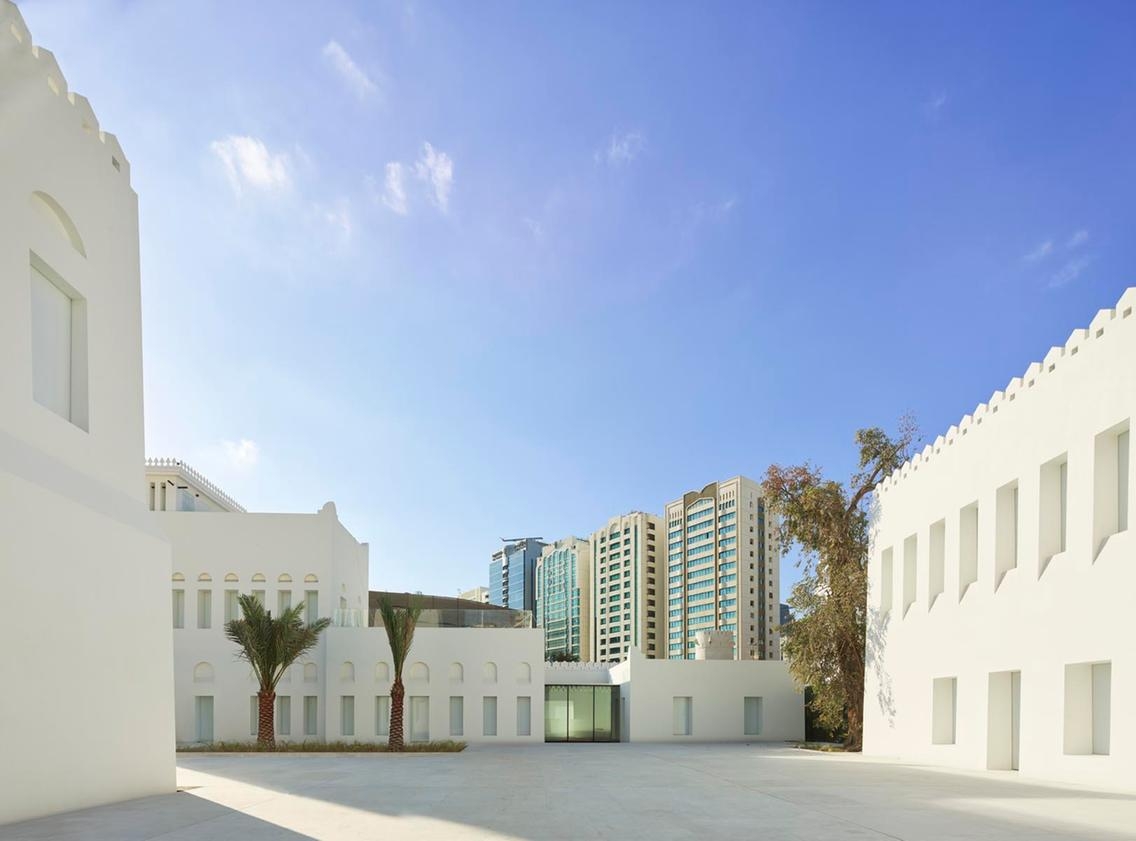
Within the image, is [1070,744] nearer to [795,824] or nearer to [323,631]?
[795,824]

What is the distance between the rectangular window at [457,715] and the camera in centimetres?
3094

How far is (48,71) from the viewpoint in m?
12.4

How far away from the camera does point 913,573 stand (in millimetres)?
24141

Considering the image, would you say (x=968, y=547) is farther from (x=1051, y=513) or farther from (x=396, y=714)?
→ (x=396, y=714)

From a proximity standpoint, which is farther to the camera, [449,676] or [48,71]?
[449,676]

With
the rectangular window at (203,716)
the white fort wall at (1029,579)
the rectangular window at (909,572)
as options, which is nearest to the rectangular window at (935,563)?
the white fort wall at (1029,579)

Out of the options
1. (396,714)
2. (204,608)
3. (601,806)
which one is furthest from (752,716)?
(601,806)

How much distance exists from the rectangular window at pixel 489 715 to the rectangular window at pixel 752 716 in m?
8.68

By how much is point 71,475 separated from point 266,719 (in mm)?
16581

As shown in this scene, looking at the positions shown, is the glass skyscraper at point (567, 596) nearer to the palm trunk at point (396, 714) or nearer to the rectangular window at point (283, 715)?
the rectangular window at point (283, 715)

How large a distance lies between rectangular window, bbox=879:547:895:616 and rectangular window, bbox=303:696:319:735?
16.8m

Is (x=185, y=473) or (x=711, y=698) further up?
(x=185, y=473)

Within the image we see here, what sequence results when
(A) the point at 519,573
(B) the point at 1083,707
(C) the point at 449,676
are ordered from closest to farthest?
(B) the point at 1083,707 < (C) the point at 449,676 < (A) the point at 519,573

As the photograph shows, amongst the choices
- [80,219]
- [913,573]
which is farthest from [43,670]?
[913,573]
